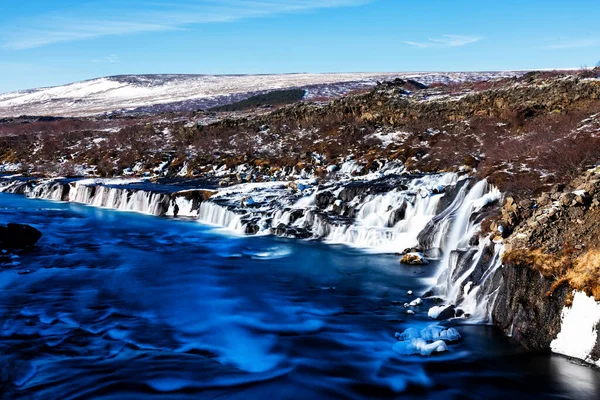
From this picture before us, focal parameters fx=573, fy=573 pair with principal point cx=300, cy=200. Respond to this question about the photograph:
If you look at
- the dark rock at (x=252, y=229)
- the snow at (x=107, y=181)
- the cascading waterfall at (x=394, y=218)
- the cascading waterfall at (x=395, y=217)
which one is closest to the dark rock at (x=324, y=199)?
the cascading waterfall at (x=394, y=218)

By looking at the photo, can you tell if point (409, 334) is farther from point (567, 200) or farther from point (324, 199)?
point (324, 199)

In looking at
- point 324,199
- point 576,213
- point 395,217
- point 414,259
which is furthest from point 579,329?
point 324,199

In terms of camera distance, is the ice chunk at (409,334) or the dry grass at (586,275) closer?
the dry grass at (586,275)

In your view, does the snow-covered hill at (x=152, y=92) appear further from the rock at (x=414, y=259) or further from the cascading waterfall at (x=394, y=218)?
the rock at (x=414, y=259)

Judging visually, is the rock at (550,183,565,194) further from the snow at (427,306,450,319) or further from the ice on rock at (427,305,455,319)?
the snow at (427,306,450,319)

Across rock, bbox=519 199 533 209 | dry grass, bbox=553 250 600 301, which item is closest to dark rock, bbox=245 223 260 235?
rock, bbox=519 199 533 209
